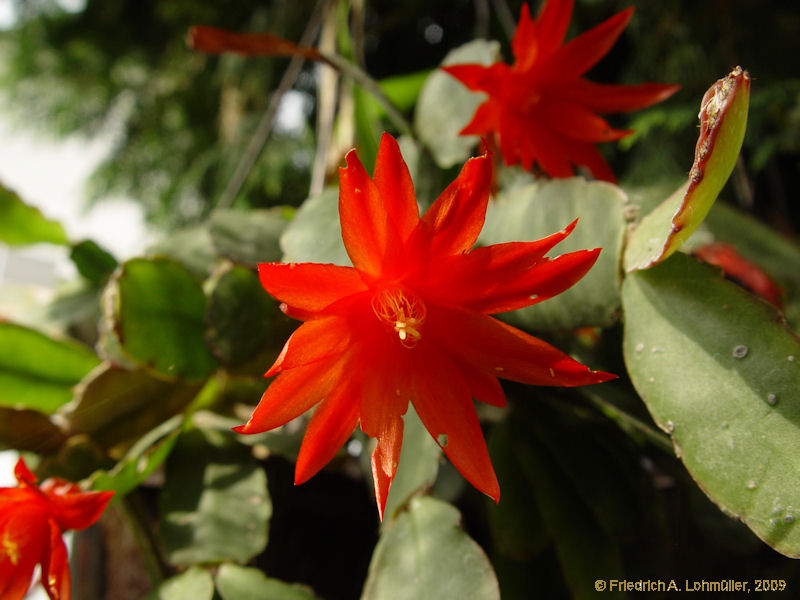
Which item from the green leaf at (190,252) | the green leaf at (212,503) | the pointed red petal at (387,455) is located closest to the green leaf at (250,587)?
the green leaf at (212,503)

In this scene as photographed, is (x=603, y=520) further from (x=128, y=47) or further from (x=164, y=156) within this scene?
(x=128, y=47)

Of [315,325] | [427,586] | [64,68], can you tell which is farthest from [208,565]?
[64,68]

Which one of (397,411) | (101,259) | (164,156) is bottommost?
(397,411)

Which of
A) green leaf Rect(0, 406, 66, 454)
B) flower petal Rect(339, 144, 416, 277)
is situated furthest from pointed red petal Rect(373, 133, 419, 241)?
green leaf Rect(0, 406, 66, 454)

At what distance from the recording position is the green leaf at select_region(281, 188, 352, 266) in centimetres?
47

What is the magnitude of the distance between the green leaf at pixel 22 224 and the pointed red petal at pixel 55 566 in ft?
1.54

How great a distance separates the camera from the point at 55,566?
40 centimetres

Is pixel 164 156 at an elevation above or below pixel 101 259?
above

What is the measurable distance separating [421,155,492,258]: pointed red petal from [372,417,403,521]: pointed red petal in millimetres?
103

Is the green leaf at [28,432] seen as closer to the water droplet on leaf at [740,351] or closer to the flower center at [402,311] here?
the flower center at [402,311]

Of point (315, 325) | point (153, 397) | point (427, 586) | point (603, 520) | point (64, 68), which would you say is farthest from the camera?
point (64, 68)

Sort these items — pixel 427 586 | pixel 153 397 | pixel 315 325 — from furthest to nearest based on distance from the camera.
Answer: pixel 153 397, pixel 427 586, pixel 315 325

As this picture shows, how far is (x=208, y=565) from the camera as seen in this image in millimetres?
501

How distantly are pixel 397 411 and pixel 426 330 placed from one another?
0.17ft
